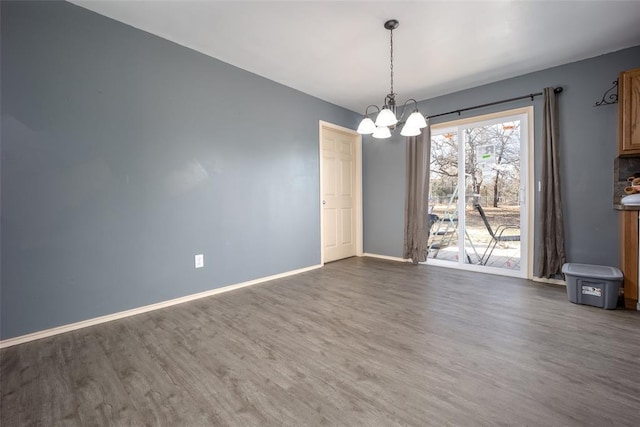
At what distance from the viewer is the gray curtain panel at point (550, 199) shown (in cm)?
309

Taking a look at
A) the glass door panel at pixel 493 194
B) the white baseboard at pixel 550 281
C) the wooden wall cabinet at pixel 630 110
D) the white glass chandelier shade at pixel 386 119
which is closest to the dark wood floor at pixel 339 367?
the white baseboard at pixel 550 281

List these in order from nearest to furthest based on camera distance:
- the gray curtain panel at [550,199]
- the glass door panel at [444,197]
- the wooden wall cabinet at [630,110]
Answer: the wooden wall cabinet at [630,110] < the gray curtain panel at [550,199] < the glass door panel at [444,197]

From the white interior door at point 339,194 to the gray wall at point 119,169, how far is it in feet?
3.67

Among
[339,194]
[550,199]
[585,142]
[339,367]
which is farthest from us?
[339,194]

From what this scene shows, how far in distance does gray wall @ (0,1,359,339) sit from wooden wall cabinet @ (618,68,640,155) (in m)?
3.54

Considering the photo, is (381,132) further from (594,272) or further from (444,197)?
(594,272)

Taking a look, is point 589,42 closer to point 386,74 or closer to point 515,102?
point 515,102

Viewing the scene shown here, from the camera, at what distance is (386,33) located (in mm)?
2498

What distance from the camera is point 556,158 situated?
10.1ft

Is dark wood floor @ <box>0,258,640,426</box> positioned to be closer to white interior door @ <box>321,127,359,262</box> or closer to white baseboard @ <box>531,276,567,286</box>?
white baseboard @ <box>531,276,567,286</box>

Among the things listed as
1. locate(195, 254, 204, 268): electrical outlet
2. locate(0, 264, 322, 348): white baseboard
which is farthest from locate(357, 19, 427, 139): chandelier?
locate(0, 264, 322, 348): white baseboard

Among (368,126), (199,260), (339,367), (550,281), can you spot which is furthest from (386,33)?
(550,281)

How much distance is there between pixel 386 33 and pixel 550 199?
2.63 metres

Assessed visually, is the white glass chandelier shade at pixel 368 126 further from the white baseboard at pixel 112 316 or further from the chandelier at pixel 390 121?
the white baseboard at pixel 112 316
